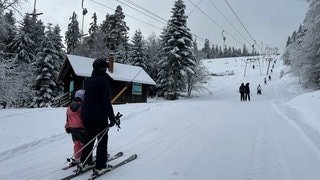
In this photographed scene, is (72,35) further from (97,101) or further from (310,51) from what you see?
(97,101)

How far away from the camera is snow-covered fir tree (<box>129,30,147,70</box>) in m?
49.1

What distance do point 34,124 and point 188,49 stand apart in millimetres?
31315

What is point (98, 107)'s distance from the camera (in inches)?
238

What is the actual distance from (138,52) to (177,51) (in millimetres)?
10030

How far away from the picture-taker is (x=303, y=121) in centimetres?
1320

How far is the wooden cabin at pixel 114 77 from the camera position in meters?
34.0

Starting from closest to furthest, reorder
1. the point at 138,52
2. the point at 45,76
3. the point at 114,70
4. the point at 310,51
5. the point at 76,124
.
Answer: the point at 76,124
the point at 310,51
the point at 114,70
the point at 45,76
the point at 138,52

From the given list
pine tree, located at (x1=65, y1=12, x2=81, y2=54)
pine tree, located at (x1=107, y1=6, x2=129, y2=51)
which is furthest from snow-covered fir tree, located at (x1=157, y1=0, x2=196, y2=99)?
pine tree, located at (x1=65, y1=12, x2=81, y2=54)

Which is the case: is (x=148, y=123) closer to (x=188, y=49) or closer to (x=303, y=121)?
(x=303, y=121)

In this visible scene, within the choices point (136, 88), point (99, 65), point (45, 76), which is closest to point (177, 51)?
point (136, 88)

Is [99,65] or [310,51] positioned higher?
[310,51]

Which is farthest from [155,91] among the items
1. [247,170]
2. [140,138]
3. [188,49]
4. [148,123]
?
[247,170]

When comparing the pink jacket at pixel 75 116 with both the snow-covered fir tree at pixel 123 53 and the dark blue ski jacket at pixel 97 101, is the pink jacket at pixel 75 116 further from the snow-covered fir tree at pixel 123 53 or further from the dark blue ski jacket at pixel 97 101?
the snow-covered fir tree at pixel 123 53

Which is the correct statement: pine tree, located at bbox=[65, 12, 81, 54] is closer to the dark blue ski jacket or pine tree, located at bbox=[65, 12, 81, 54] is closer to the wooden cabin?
the wooden cabin
